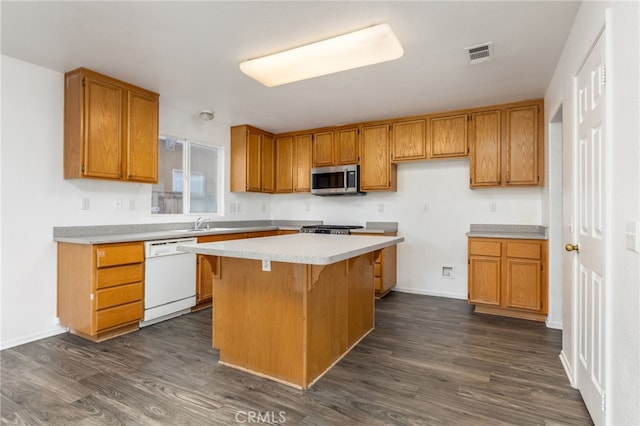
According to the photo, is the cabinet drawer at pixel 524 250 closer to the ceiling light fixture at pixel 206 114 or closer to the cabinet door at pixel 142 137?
the ceiling light fixture at pixel 206 114

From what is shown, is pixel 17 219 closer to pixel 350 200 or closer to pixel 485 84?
pixel 350 200

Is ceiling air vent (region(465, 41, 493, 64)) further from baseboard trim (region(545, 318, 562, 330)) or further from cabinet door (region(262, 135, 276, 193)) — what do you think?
cabinet door (region(262, 135, 276, 193))

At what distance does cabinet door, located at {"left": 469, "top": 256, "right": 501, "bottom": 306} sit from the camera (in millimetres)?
3596

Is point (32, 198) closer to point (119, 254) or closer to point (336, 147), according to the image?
point (119, 254)

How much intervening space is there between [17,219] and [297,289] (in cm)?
248

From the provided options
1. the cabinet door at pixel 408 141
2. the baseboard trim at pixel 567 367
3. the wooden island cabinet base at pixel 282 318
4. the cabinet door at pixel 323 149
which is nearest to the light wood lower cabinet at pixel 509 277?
the baseboard trim at pixel 567 367

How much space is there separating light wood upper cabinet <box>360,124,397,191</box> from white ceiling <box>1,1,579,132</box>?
2.44 ft

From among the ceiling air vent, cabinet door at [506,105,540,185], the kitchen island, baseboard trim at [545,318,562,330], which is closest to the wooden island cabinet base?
the kitchen island

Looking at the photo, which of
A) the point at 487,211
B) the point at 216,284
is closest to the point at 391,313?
the point at 487,211

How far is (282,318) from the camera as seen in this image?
2.20m

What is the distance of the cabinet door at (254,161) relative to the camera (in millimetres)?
4910

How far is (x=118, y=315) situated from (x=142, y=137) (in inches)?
68.3

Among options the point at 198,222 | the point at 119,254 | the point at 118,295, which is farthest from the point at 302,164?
the point at 118,295

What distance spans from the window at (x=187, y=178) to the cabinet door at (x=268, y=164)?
2.18ft
